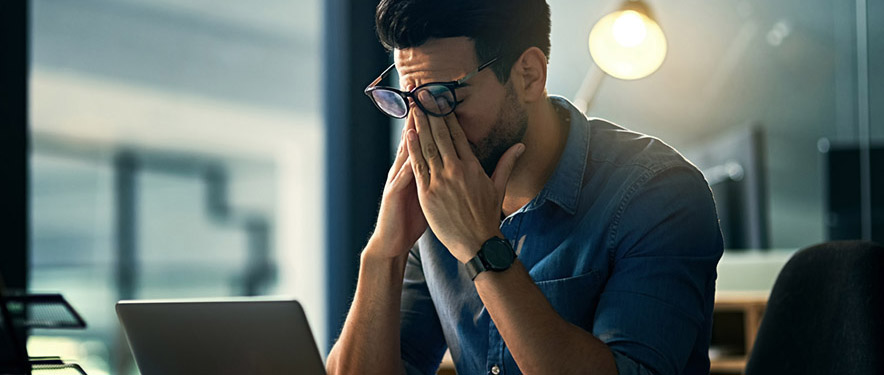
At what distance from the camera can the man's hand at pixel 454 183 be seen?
1283 mm

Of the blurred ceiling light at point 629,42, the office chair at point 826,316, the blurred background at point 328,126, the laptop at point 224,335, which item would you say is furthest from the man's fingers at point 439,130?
the blurred background at point 328,126

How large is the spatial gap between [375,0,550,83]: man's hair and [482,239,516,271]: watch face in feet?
1.01

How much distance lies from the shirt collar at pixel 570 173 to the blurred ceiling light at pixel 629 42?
128cm

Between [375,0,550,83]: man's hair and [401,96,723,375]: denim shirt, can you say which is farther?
[375,0,550,83]: man's hair

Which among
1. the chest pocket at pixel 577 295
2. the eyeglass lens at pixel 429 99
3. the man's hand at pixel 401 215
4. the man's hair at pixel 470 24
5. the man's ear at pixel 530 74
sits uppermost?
the man's hair at pixel 470 24

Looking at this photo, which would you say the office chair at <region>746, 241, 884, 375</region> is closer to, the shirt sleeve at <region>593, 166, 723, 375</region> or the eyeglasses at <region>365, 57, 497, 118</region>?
the shirt sleeve at <region>593, 166, 723, 375</region>

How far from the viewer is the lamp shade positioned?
Result: 266 centimetres

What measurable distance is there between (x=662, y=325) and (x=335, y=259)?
2.18m

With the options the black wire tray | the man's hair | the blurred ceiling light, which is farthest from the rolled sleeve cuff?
the blurred ceiling light

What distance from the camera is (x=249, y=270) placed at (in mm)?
3191

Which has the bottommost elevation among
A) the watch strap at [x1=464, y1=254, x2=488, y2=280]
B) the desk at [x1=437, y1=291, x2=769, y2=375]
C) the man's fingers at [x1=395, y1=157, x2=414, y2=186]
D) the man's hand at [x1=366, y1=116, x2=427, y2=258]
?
the desk at [x1=437, y1=291, x2=769, y2=375]

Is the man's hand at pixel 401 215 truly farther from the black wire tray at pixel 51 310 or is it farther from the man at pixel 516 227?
the black wire tray at pixel 51 310

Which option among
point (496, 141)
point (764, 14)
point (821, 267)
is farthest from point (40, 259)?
point (764, 14)

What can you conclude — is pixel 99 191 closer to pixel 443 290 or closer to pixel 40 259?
pixel 40 259
